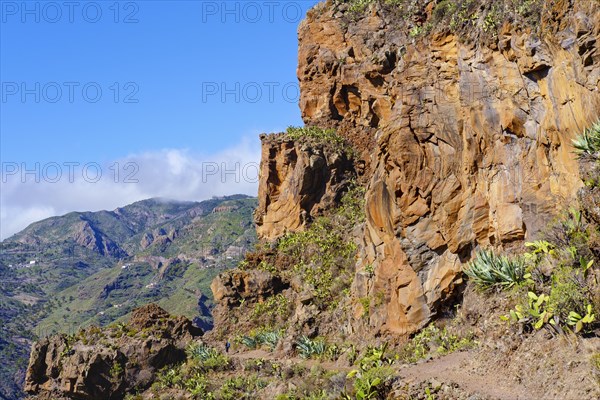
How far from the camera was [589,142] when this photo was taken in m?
14.7

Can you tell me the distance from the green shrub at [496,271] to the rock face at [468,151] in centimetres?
156

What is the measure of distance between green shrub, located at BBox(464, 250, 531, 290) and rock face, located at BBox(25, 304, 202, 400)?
58.4 ft

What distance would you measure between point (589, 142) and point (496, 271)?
416cm

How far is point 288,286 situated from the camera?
33.6 m

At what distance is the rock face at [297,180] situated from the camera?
35.0 metres

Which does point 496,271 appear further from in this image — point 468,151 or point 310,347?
point 310,347

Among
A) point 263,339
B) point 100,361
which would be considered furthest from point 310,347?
point 100,361

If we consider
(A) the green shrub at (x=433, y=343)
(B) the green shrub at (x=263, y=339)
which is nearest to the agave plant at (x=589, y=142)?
(A) the green shrub at (x=433, y=343)

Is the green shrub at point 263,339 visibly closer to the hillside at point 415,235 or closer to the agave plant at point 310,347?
the hillside at point 415,235

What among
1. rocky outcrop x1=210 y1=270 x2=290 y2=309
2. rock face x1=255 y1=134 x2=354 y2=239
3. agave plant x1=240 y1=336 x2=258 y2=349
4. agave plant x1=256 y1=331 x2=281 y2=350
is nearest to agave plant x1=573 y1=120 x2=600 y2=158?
agave plant x1=256 y1=331 x2=281 y2=350

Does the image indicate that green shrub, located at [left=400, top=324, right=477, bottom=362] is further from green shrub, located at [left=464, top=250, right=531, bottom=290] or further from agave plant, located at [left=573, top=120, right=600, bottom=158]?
agave plant, located at [left=573, top=120, right=600, bottom=158]

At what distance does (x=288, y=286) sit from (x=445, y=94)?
53.2 ft

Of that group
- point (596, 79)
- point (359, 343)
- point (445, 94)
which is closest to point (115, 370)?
point (359, 343)

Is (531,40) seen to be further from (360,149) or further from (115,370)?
(115,370)
